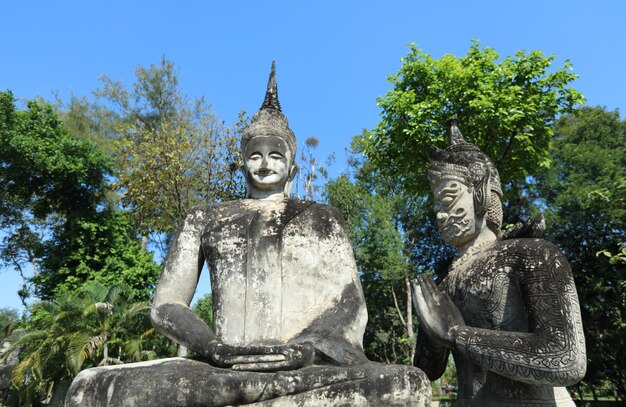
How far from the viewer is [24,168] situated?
2089 centimetres

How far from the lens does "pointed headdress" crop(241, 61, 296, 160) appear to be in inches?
177

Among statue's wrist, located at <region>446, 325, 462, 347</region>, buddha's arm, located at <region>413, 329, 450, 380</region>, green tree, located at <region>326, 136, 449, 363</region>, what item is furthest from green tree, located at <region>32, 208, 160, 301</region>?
statue's wrist, located at <region>446, 325, 462, 347</region>

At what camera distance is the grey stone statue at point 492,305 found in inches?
125

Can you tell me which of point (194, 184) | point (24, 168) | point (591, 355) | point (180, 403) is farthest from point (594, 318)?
point (24, 168)

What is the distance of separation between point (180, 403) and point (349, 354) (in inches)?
40.1

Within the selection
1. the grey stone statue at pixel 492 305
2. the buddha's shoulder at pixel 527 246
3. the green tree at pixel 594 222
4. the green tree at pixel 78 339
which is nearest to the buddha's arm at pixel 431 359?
the grey stone statue at pixel 492 305

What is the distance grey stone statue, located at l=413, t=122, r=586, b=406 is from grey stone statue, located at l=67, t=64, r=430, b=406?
1.62ft

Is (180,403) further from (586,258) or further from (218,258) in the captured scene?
(586,258)

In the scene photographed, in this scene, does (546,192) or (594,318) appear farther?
(546,192)

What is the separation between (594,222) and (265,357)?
18483mm

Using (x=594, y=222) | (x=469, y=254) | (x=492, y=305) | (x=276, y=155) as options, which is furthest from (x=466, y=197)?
(x=594, y=222)

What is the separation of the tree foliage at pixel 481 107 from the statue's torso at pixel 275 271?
35.3 feet

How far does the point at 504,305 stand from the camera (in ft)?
11.5

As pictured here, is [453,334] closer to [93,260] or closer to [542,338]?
[542,338]
